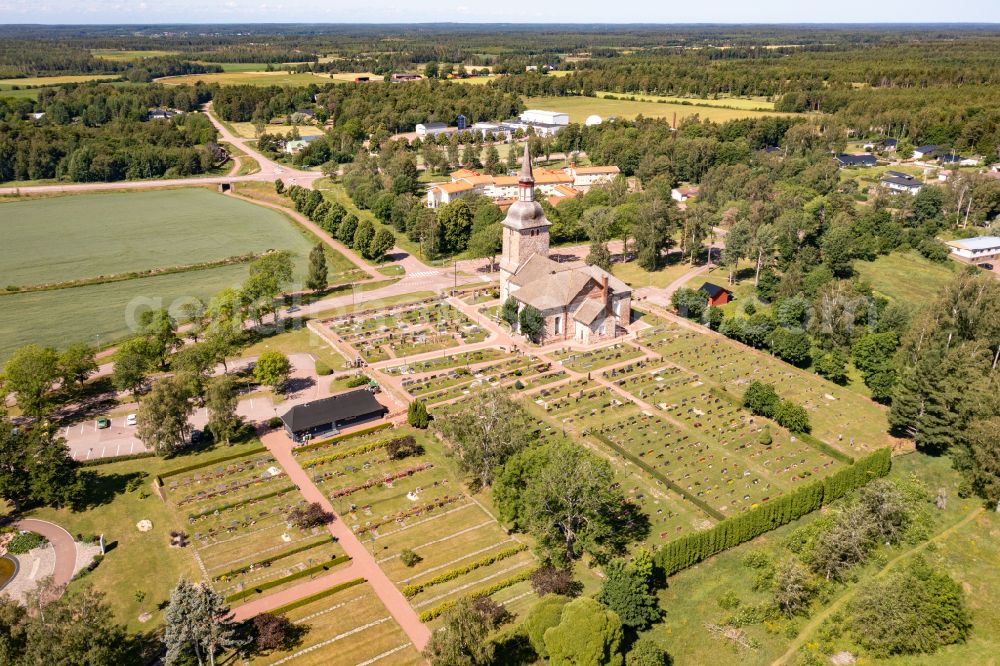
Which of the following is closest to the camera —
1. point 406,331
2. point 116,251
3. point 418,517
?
point 418,517

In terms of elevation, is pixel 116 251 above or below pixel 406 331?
below

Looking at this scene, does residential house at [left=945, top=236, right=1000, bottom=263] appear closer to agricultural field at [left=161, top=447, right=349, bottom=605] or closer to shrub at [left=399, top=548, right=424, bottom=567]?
shrub at [left=399, top=548, right=424, bottom=567]

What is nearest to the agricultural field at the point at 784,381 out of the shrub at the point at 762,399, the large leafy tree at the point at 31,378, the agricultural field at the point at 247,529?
the shrub at the point at 762,399

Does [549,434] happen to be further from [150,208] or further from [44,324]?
[150,208]

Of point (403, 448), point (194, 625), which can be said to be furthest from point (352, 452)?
point (194, 625)

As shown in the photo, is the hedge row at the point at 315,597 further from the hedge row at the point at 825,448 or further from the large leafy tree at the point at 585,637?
the hedge row at the point at 825,448

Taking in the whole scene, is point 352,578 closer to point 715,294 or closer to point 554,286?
point 554,286

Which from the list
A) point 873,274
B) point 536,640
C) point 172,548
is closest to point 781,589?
point 536,640
